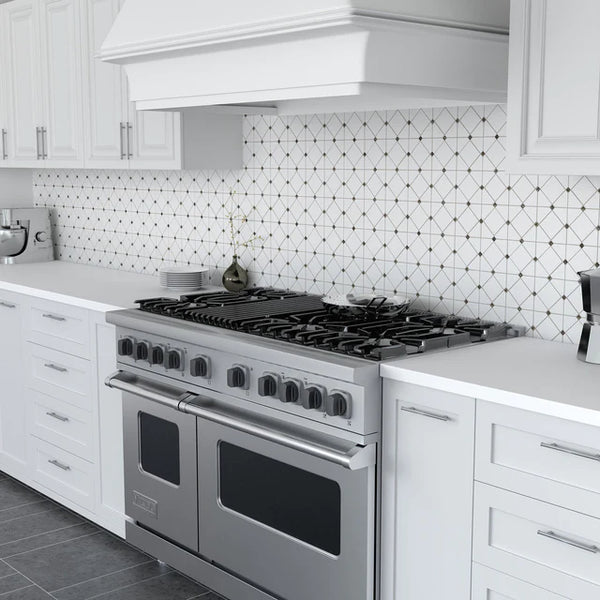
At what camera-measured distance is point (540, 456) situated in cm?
215

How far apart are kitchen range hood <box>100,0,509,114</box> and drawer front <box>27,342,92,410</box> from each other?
1170 millimetres

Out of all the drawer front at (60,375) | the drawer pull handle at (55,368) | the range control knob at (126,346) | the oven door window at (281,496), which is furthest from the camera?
the drawer pull handle at (55,368)

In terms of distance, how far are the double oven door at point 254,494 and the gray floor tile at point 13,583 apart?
17.1 inches

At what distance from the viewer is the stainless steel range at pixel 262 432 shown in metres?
2.51

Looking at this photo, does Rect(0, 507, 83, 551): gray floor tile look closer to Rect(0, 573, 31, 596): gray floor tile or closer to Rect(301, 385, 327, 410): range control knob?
Rect(0, 573, 31, 596): gray floor tile

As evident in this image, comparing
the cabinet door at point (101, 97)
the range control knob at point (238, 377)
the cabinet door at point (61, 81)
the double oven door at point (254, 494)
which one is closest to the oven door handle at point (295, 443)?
the double oven door at point (254, 494)

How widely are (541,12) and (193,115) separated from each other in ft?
5.30

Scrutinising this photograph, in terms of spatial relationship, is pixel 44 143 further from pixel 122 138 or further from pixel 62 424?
pixel 62 424

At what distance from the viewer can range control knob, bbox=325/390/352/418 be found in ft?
8.07

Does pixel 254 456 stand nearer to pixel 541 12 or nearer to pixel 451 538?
pixel 451 538

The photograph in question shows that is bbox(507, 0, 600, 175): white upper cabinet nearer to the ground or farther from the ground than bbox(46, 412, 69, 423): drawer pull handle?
farther from the ground

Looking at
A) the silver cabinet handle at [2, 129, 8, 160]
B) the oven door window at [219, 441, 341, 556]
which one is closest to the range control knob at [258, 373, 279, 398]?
the oven door window at [219, 441, 341, 556]

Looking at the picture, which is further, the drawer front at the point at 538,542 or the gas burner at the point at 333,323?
the gas burner at the point at 333,323

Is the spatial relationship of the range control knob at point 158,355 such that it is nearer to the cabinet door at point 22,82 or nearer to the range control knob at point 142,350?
the range control knob at point 142,350
